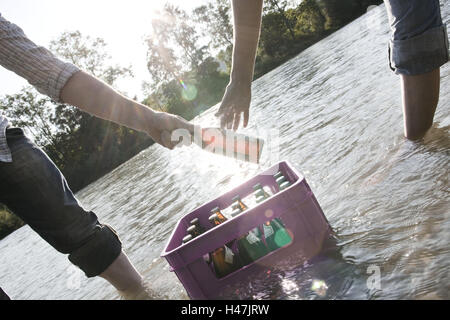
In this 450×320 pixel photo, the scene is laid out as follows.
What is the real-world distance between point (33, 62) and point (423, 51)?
9.25 feet

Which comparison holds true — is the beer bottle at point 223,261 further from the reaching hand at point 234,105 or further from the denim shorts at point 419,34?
the denim shorts at point 419,34

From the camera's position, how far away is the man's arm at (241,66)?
249cm

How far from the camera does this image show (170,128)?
202 centimetres

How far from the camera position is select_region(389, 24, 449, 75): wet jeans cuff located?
2.74m

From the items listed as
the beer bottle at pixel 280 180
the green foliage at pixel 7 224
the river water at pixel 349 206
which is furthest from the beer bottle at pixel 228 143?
the green foliage at pixel 7 224

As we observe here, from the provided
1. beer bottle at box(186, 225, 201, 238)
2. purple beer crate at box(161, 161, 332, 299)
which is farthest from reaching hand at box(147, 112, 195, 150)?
beer bottle at box(186, 225, 201, 238)

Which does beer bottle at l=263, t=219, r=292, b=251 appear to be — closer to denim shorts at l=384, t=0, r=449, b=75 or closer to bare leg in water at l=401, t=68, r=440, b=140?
bare leg in water at l=401, t=68, r=440, b=140

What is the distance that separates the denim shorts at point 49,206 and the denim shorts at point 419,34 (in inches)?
112

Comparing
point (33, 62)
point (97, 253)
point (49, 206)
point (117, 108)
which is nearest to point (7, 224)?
point (97, 253)

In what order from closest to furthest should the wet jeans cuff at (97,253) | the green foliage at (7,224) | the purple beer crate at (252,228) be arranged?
the purple beer crate at (252,228), the wet jeans cuff at (97,253), the green foliage at (7,224)

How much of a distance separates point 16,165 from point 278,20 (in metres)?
52.1

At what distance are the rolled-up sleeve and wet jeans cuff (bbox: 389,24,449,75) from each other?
253 centimetres
